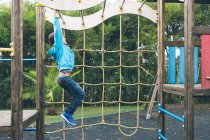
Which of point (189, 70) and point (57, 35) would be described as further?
point (57, 35)

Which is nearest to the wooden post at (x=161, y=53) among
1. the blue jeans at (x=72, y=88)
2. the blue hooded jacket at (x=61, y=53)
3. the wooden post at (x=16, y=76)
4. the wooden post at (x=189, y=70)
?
the blue jeans at (x=72, y=88)

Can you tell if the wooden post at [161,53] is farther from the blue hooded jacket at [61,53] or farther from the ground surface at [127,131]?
the ground surface at [127,131]

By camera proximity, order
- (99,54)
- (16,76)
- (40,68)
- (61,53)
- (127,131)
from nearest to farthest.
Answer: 1. (16,76)
2. (61,53)
3. (40,68)
4. (127,131)
5. (99,54)

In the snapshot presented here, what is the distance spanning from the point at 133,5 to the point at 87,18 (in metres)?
0.73

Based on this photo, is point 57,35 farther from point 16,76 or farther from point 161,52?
point 161,52

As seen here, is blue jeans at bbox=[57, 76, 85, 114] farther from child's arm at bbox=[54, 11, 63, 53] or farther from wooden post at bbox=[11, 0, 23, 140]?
wooden post at bbox=[11, 0, 23, 140]

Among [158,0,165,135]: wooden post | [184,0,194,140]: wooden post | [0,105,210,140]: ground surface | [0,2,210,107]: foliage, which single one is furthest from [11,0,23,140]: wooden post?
[0,2,210,107]: foliage

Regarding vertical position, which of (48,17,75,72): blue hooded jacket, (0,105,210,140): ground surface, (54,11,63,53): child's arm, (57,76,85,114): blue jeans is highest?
(54,11,63,53): child's arm

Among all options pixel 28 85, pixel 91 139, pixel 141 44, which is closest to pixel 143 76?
pixel 141 44


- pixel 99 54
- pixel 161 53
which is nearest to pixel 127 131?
pixel 161 53

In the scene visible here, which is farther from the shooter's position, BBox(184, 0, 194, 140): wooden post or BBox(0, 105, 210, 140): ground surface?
BBox(0, 105, 210, 140): ground surface

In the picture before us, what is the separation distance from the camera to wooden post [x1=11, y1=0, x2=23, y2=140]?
2717 millimetres

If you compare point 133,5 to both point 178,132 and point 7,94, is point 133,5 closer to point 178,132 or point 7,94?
point 178,132

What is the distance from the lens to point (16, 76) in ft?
8.94
